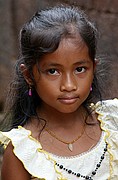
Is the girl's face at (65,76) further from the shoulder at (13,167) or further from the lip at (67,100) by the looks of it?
the shoulder at (13,167)

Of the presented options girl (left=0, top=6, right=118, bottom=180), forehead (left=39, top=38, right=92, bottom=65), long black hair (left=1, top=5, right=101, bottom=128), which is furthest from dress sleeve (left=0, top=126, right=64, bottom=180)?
forehead (left=39, top=38, right=92, bottom=65)

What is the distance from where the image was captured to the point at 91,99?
148 inches

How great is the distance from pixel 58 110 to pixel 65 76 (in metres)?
0.19

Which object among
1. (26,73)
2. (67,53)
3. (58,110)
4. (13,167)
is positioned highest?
(67,53)

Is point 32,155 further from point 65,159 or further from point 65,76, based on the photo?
point 65,76

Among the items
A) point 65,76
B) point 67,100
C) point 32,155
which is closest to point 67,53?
point 65,76

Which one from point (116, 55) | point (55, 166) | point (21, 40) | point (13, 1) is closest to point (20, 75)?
point (21, 40)

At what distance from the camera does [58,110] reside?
3.48 m

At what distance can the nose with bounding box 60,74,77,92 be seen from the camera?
11.0 feet

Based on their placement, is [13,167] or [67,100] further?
[13,167]

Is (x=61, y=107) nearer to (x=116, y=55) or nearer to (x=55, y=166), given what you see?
(x=55, y=166)

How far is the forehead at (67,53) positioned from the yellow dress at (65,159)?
1.26ft

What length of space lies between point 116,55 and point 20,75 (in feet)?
7.95

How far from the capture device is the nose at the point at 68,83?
334cm
